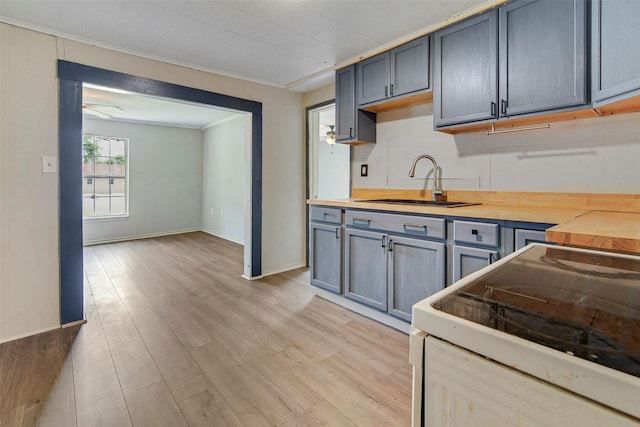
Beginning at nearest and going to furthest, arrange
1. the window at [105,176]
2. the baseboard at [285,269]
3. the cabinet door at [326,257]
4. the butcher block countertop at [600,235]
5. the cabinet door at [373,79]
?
the butcher block countertop at [600,235]
the cabinet door at [373,79]
the cabinet door at [326,257]
the baseboard at [285,269]
the window at [105,176]

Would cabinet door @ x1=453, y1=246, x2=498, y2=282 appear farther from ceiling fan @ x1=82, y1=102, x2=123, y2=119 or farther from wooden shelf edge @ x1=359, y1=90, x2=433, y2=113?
ceiling fan @ x1=82, y1=102, x2=123, y2=119

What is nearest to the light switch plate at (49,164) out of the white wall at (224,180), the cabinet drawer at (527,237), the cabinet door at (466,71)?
the cabinet door at (466,71)

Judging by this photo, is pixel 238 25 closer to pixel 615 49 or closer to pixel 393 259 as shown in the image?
pixel 393 259

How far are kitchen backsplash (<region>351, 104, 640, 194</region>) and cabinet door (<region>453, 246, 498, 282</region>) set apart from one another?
2.27 ft

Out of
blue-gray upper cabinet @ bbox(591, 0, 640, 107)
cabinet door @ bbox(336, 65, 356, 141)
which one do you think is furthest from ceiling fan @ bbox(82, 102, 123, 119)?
blue-gray upper cabinet @ bbox(591, 0, 640, 107)

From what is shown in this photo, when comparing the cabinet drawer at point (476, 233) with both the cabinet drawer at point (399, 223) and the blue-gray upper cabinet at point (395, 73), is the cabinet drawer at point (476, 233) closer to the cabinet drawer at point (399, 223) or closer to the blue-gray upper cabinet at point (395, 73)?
the cabinet drawer at point (399, 223)

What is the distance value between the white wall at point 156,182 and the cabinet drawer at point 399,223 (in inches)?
200

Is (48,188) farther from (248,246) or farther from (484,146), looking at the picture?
(484,146)

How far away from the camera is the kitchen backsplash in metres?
1.87

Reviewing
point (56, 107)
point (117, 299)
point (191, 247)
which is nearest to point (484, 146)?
point (56, 107)

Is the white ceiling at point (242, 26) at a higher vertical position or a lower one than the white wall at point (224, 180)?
higher

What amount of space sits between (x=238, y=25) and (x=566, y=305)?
2.61 metres

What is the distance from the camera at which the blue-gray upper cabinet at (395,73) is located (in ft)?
8.06

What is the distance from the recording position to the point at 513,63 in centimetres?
199
